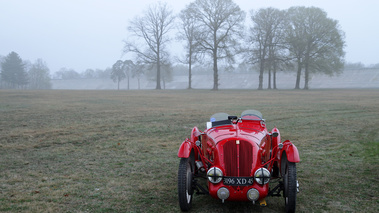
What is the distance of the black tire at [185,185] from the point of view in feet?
13.2

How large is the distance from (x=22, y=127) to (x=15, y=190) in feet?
22.6

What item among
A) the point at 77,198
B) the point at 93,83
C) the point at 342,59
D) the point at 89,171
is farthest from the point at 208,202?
the point at 93,83

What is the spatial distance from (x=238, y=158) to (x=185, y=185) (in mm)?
770

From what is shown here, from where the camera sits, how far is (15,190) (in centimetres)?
479

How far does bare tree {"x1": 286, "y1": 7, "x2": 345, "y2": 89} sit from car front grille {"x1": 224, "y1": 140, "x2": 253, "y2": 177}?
46.8 metres

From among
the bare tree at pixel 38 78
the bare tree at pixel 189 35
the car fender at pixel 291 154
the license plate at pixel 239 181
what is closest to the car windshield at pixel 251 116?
the car fender at pixel 291 154

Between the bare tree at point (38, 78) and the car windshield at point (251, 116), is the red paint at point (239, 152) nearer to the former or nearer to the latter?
the car windshield at point (251, 116)

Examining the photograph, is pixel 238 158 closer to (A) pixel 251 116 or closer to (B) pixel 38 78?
(A) pixel 251 116

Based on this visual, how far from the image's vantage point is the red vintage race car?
3.85m

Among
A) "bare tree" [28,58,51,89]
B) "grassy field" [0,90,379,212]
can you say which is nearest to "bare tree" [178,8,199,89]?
"grassy field" [0,90,379,212]

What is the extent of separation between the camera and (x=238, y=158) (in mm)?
3971

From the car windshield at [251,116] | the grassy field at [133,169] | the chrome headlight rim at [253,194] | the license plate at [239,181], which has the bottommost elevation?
the grassy field at [133,169]

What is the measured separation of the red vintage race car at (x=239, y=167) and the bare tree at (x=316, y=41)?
4626cm

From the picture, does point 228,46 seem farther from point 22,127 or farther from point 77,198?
point 77,198
